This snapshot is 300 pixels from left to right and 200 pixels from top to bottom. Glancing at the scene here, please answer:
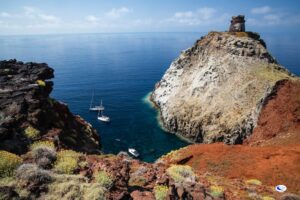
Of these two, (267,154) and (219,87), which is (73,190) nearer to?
(267,154)

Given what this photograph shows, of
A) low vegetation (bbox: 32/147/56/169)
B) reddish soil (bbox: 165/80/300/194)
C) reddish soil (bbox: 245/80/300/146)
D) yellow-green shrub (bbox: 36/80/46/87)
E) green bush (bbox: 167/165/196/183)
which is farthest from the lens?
reddish soil (bbox: 245/80/300/146)

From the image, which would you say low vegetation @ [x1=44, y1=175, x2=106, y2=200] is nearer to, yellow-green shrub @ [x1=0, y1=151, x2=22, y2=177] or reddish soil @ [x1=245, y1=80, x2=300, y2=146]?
yellow-green shrub @ [x1=0, y1=151, x2=22, y2=177]

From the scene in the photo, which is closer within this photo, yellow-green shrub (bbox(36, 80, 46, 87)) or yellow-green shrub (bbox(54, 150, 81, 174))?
yellow-green shrub (bbox(54, 150, 81, 174))

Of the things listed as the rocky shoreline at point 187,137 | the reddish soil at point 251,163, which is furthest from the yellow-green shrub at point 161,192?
the reddish soil at point 251,163

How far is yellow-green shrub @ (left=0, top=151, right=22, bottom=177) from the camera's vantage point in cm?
1438

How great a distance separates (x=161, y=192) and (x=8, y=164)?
8066mm

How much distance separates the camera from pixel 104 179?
48.3ft

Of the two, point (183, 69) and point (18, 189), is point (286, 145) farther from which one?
point (183, 69)

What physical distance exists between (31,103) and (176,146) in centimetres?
5023

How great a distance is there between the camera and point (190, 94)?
88.8 metres

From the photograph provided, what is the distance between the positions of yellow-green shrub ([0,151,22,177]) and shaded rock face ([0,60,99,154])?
11.3ft

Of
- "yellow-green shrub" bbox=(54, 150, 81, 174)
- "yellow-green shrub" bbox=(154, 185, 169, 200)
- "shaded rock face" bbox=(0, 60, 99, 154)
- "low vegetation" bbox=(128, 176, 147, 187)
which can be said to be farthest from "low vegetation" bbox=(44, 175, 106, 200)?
"shaded rock face" bbox=(0, 60, 99, 154)

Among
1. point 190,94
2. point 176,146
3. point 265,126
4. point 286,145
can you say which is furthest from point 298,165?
point 190,94

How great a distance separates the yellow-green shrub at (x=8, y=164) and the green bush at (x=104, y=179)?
419cm
